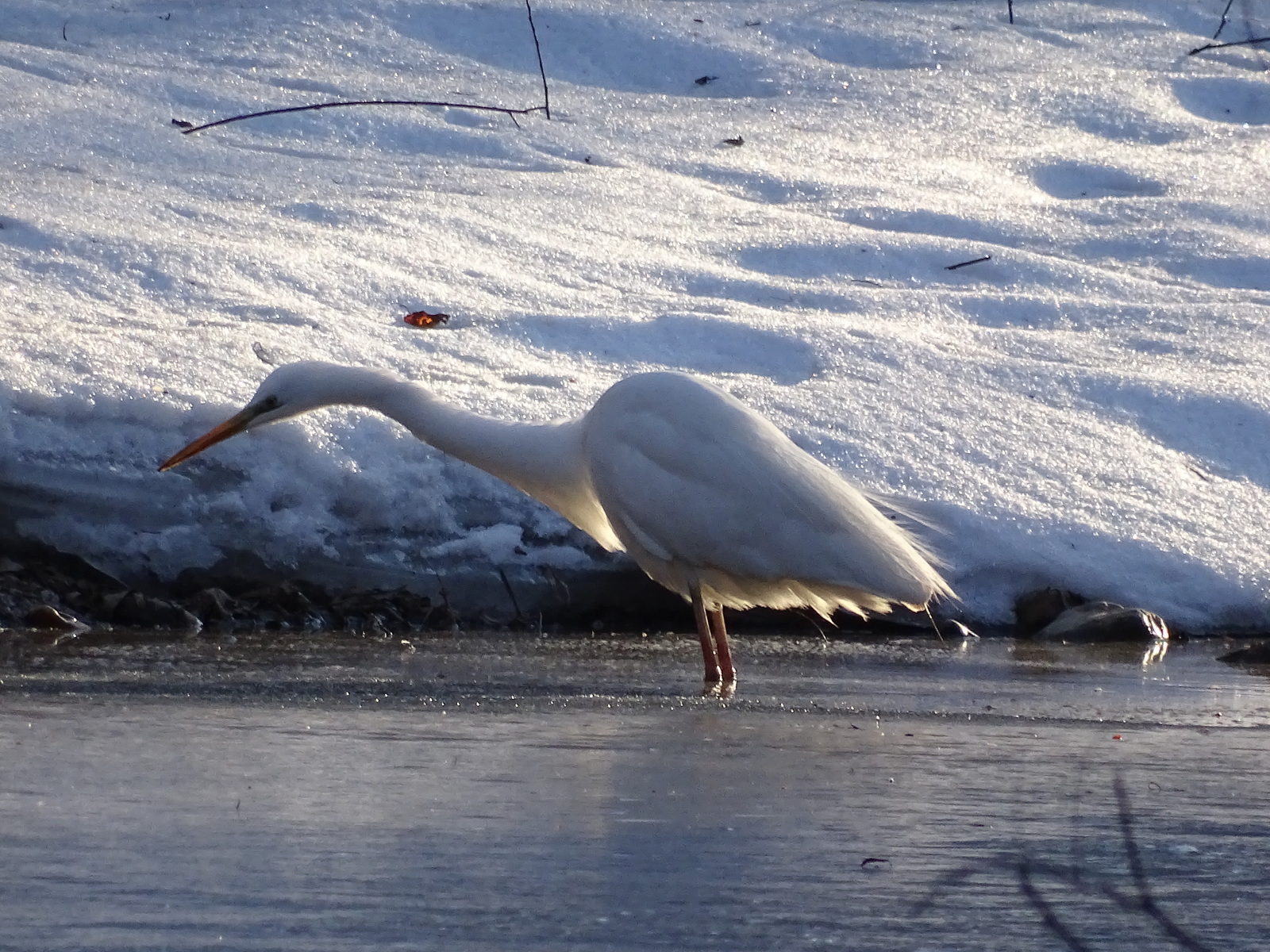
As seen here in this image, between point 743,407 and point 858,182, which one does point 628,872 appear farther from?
point 858,182

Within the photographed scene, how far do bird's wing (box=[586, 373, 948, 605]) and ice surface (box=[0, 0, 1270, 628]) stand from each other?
30.2 inches

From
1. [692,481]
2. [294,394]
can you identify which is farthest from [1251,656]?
[294,394]

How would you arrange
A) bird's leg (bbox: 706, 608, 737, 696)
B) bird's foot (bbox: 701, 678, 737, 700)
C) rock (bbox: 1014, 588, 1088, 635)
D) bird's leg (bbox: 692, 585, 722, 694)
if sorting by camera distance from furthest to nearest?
rock (bbox: 1014, 588, 1088, 635) → bird's leg (bbox: 692, 585, 722, 694) → bird's leg (bbox: 706, 608, 737, 696) → bird's foot (bbox: 701, 678, 737, 700)

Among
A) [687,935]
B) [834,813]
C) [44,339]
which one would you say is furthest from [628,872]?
[44,339]

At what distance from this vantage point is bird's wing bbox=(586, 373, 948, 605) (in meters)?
5.38

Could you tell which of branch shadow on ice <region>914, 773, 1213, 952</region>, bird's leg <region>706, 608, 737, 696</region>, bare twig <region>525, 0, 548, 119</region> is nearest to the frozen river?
branch shadow on ice <region>914, 773, 1213, 952</region>

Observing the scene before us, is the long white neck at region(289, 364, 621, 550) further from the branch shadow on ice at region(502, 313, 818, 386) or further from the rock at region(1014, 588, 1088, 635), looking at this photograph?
the branch shadow on ice at region(502, 313, 818, 386)

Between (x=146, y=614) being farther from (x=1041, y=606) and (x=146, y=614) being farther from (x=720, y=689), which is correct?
(x=1041, y=606)

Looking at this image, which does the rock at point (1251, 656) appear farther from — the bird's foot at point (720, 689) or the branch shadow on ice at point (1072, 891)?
the branch shadow on ice at point (1072, 891)

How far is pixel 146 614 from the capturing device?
550cm

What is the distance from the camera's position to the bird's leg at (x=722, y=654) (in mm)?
4934

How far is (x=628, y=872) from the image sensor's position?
2.58 metres

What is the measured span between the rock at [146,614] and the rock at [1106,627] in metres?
2.91

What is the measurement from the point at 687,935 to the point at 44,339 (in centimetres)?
491
